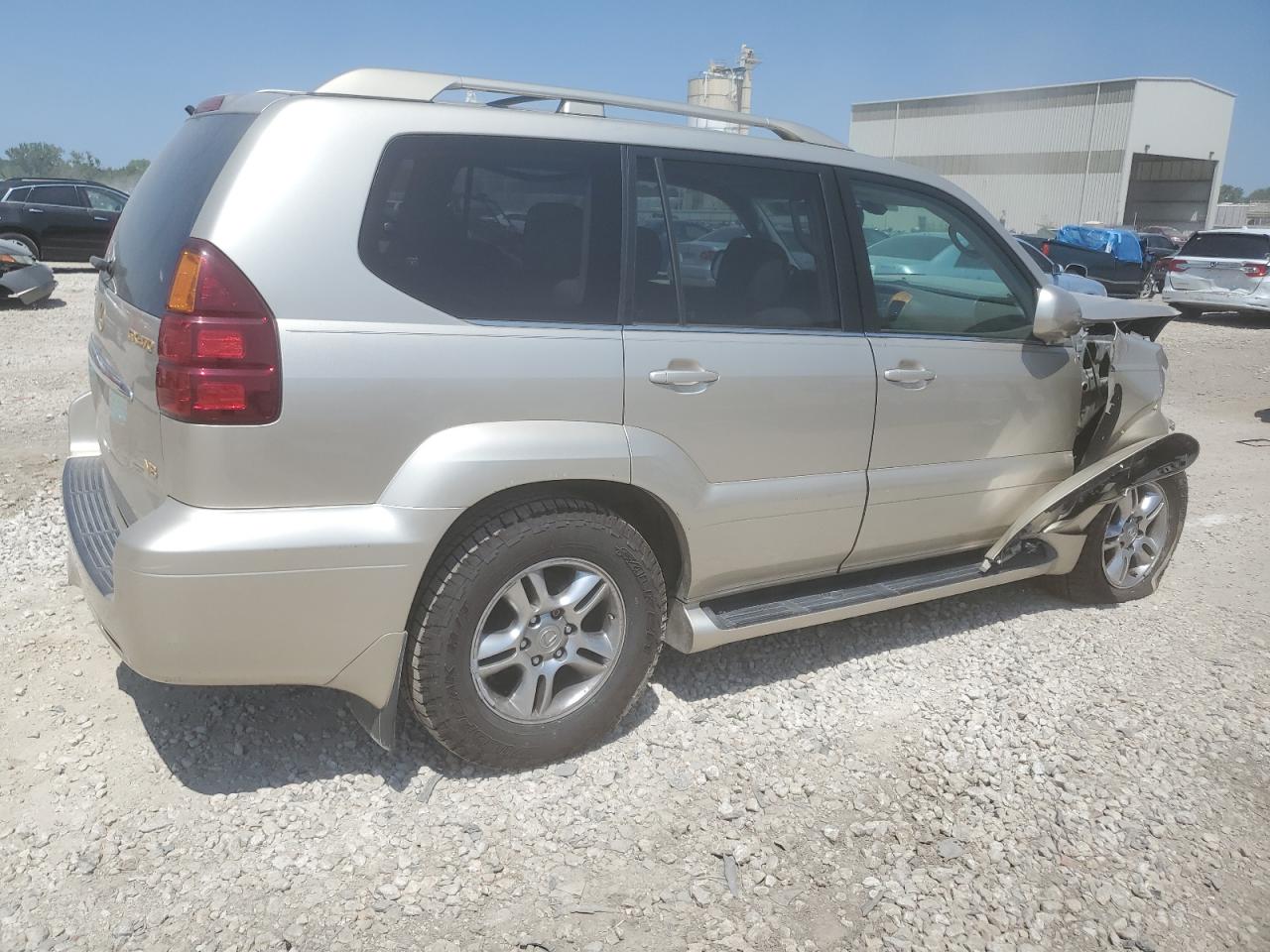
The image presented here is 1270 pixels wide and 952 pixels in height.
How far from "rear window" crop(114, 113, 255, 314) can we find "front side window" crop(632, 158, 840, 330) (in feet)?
4.02

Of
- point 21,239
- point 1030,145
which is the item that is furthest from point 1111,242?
point 1030,145

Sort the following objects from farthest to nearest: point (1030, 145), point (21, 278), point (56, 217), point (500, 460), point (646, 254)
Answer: point (1030, 145), point (56, 217), point (21, 278), point (646, 254), point (500, 460)

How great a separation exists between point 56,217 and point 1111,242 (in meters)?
20.2

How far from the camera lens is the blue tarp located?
20.6 m

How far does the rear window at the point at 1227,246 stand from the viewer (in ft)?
56.5

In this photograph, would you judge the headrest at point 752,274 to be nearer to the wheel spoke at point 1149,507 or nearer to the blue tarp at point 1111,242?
the wheel spoke at point 1149,507

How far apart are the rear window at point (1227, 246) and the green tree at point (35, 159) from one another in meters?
63.2

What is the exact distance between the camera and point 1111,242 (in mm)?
20641

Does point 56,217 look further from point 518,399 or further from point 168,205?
point 518,399

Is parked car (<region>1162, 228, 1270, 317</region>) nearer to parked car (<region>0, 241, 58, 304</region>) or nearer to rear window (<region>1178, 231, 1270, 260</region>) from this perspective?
rear window (<region>1178, 231, 1270, 260</region>)

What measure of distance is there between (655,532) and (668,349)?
63 centimetres

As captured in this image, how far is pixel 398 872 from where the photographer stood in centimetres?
269

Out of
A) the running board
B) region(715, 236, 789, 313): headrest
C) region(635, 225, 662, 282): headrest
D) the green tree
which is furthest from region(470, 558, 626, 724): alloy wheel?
the green tree

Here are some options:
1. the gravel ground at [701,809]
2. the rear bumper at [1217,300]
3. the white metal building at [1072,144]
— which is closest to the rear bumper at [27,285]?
the gravel ground at [701,809]
